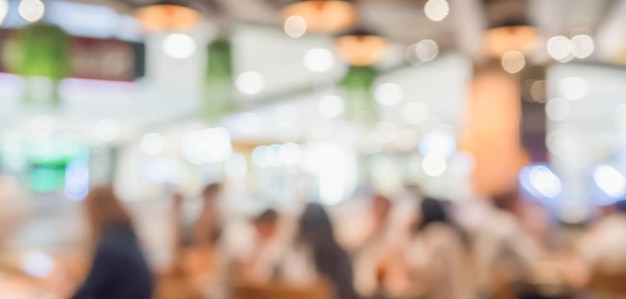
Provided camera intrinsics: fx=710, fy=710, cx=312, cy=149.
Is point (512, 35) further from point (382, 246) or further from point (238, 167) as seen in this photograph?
point (238, 167)

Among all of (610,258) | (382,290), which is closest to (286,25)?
(382,290)

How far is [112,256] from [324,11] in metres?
1.33

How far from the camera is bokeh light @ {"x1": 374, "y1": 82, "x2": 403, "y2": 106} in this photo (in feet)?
26.3

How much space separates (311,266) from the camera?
3459 mm

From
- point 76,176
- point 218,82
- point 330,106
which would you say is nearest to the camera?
point 218,82

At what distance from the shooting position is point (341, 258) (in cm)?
342

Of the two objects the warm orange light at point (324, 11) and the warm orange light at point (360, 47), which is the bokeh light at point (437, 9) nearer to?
the warm orange light at point (360, 47)

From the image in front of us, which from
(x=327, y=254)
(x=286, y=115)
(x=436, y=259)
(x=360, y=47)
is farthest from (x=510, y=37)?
(x=286, y=115)

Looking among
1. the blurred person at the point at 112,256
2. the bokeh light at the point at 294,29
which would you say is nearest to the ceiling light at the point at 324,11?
the blurred person at the point at 112,256

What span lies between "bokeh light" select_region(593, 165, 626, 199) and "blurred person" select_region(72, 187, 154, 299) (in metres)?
9.50

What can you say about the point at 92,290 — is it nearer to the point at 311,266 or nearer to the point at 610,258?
the point at 311,266

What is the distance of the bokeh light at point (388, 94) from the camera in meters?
8.02

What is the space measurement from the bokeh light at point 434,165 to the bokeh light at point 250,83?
3.84 m

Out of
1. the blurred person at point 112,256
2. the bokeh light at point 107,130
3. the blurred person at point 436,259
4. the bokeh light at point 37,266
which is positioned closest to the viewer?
the blurred person at point 112,256
